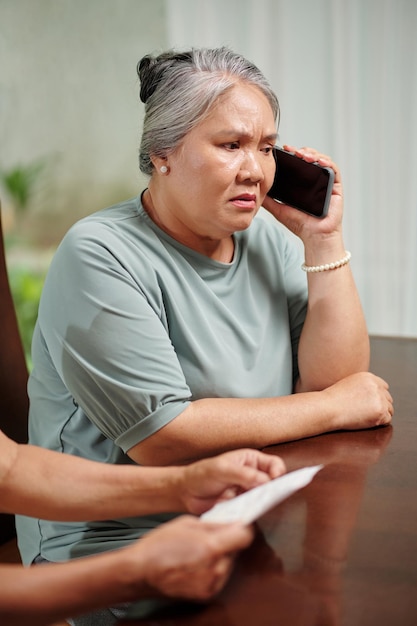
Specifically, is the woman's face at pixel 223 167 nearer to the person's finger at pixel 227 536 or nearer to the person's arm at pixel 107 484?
the person's arm at pixel 107 484

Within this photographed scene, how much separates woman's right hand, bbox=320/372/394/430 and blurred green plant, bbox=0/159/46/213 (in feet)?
10.1

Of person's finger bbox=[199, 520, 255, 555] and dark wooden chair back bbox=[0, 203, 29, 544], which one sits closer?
person's finger bbox=[199, 520, 255, 555]

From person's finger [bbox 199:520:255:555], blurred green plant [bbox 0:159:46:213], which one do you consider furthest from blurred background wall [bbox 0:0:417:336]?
person's finger [bbox 199:520:255:555]

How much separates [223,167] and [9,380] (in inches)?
25.5

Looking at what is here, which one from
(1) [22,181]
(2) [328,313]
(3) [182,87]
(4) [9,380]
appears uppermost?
(3) [182,87]

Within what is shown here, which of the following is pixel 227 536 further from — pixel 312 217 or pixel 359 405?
pixel 312 217

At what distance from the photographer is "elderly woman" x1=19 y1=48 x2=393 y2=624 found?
1.30 metres

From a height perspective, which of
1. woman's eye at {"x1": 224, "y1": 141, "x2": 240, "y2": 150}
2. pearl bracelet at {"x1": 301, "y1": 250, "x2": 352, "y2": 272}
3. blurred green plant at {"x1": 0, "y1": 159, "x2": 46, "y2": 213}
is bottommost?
blurred green plant at {"x1": 0, "y1": 159, "x2": 46, "y2": 213}

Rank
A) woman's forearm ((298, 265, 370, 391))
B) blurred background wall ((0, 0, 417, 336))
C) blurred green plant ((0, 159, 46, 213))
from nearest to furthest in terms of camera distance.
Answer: woman's forearm ((298, 265, 370, 391))
blurred background wall ((0, 0, 417, 336))
blurred green plant ((0, 159, 46, 213))

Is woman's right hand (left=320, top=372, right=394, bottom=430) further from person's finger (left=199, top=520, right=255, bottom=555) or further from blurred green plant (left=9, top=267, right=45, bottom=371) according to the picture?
blurred green plant (left=9, top=267, right=45, bottom=371)

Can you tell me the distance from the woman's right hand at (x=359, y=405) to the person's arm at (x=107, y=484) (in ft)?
1.26

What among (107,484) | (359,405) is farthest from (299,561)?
(359,405)

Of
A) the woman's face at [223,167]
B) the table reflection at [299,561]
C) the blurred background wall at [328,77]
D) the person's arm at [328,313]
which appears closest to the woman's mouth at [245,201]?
the woman's face at [223,167]

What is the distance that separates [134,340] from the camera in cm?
130
